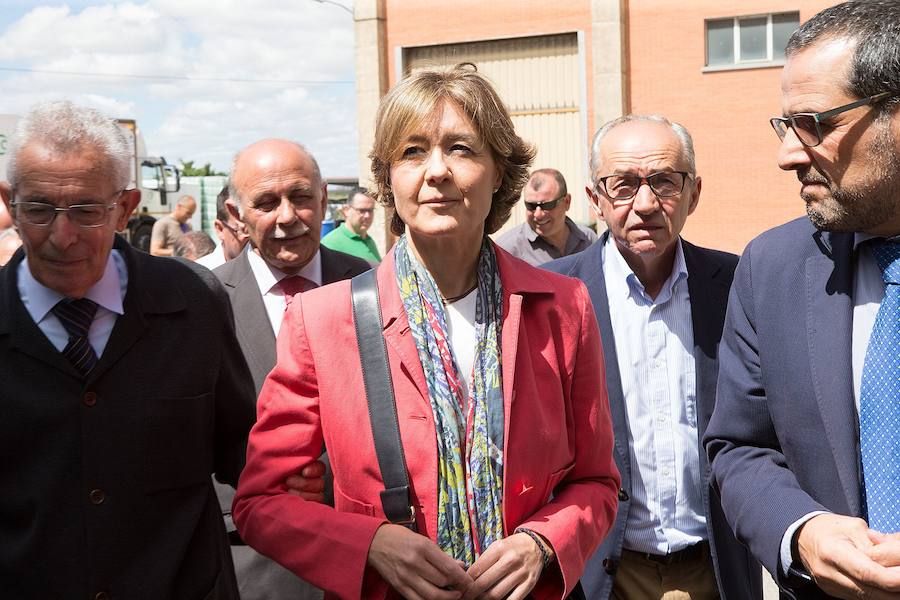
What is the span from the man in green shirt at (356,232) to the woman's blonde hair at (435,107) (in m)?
7.93

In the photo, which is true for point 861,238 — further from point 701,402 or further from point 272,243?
point 272,243

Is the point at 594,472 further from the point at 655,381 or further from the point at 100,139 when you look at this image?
the point at 100,139

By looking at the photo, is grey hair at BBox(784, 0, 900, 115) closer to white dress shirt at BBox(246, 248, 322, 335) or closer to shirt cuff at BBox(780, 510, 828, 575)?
shirt cuff at BBox(780, 510, 828, 575)

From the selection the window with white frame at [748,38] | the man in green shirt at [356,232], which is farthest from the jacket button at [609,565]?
the window with white frame at [748,38]

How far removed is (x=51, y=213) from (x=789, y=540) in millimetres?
2012

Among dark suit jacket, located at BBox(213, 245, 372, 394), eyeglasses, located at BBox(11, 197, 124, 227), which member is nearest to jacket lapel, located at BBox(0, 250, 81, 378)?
eyeglasses, located at BBox(11, 197, 124, 227)

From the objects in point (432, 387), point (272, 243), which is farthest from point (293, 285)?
Answer: point (432, 387)

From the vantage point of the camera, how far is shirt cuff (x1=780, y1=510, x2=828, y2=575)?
237cm

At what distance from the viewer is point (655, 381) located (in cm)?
367

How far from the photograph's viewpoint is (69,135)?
2.67 m

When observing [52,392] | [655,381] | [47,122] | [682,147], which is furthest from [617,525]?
[47,122]

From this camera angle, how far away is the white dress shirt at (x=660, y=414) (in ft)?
11.7

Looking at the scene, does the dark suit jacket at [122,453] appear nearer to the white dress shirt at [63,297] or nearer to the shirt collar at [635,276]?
the white dress shirt at [63,297]

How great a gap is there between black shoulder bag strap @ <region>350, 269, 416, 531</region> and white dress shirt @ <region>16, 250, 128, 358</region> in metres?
0.72
